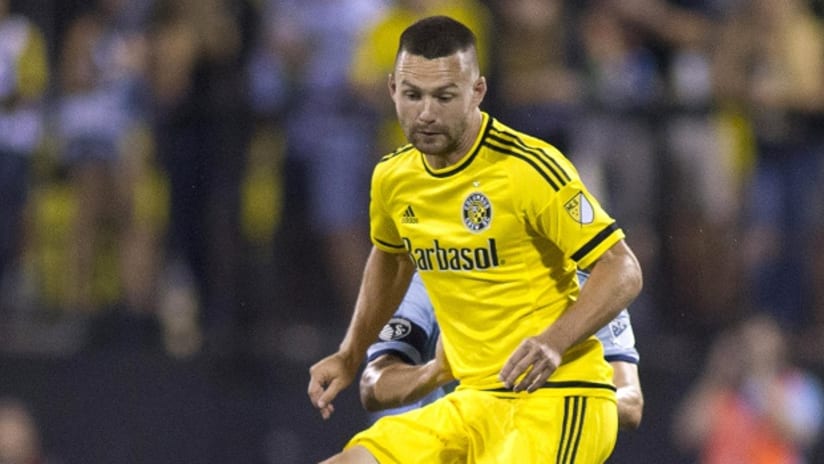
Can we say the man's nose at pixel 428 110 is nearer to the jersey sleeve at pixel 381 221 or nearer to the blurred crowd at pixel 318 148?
the jersey sleeve at pixel 381 221

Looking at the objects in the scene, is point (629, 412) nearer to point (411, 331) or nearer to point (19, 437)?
point (411, 331)

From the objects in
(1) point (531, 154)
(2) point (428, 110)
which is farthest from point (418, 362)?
(2) point (428, 110)

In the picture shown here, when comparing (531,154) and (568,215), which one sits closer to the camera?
(568,215)

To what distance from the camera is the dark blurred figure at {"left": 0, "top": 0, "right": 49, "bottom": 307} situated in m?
9.86

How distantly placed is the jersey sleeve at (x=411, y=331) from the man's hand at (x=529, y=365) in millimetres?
1130

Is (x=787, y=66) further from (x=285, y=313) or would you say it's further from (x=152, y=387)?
(x=152, y=387)

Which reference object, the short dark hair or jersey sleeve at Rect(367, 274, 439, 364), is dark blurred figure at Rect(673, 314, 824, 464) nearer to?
jersey sleeve at Rect(367, 274, 439, 364)

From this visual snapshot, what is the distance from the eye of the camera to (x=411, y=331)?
650 cm

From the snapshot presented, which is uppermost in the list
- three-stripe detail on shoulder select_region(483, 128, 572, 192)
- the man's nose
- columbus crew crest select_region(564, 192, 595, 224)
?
the man's nose

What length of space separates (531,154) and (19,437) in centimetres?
535

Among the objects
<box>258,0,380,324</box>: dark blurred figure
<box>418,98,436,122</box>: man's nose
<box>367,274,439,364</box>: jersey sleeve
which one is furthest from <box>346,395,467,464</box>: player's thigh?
<box>258,0,380,324</box>: dark blurred figure

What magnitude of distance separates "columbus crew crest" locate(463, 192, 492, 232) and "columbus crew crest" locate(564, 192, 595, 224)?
10.7 inches

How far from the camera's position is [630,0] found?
10.4 m

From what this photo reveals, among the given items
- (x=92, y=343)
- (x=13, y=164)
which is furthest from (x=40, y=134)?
(x=92, y=343)
